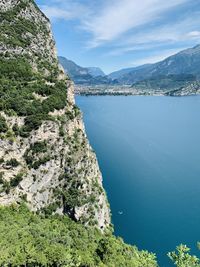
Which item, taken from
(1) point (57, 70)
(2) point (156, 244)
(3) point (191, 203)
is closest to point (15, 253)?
(2) point (156, 244)

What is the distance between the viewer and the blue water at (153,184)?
67875 mm

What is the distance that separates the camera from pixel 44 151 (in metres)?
58.8

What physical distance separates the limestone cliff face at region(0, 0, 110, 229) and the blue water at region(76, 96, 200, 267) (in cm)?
943

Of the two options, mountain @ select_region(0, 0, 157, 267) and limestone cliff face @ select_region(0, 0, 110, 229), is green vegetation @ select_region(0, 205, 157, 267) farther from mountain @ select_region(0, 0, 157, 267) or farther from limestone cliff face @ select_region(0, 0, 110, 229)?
limestone cliff face @ select_region(0, 0, 110, 229)

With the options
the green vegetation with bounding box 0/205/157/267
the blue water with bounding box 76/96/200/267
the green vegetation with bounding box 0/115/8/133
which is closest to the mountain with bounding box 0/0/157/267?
the green vegetation with bounding box 0/115/8/133

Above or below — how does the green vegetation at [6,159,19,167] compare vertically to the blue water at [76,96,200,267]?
above

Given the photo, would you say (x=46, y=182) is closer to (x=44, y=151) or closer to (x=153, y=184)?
(x=44, y=151)

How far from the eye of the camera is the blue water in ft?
223

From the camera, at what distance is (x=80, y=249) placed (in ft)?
151

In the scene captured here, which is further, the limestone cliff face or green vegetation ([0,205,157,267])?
the limestone cliff face

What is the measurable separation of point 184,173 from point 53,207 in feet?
180

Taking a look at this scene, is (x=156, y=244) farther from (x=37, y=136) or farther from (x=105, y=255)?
(x=37, y=136)

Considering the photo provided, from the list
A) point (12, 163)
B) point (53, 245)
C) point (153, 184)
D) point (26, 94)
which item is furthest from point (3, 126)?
point (153, 184)

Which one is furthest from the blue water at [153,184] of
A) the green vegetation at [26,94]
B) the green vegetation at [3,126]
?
the green vegetation at [3,126]
